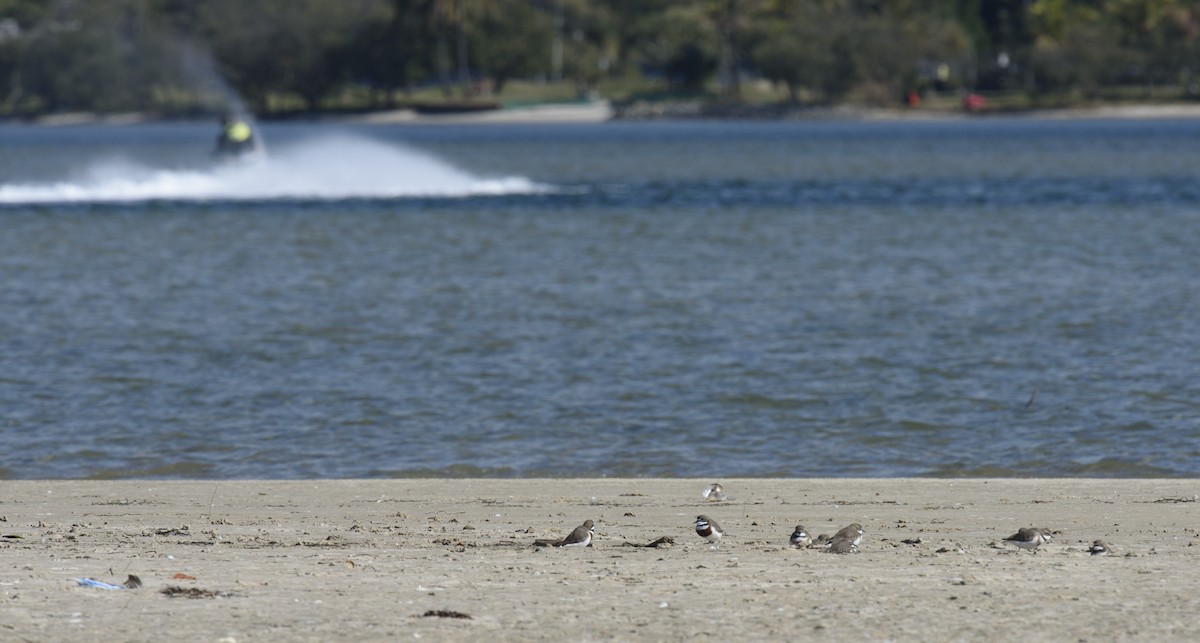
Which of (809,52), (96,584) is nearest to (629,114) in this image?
(809,52)

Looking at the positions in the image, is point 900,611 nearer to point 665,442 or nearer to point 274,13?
point 665,442

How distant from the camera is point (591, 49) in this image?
16175 centimetres

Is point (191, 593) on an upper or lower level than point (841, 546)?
upper

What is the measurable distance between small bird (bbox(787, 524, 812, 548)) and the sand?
0.15m

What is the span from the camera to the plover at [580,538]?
344 inches

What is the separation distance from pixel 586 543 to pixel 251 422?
21.7ft

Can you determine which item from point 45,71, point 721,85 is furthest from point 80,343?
point 45,71

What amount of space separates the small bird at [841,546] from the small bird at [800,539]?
153 millimetres

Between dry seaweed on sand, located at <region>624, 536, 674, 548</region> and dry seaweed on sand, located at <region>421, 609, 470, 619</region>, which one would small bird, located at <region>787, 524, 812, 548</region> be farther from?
dry seaweed on sand, located at <region>421, 609, 470, 619</region>

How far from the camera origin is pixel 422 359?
18.3 m

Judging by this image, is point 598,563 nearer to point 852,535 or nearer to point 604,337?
point 852,535

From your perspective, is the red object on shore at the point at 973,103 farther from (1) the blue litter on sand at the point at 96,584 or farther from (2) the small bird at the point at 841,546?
(1) the blue litter on sand at the point at 96,584

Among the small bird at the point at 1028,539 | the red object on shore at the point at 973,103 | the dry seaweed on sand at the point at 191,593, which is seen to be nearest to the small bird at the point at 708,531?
the small bird at the point at 1028,539

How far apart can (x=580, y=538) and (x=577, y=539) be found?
0.02 meters
